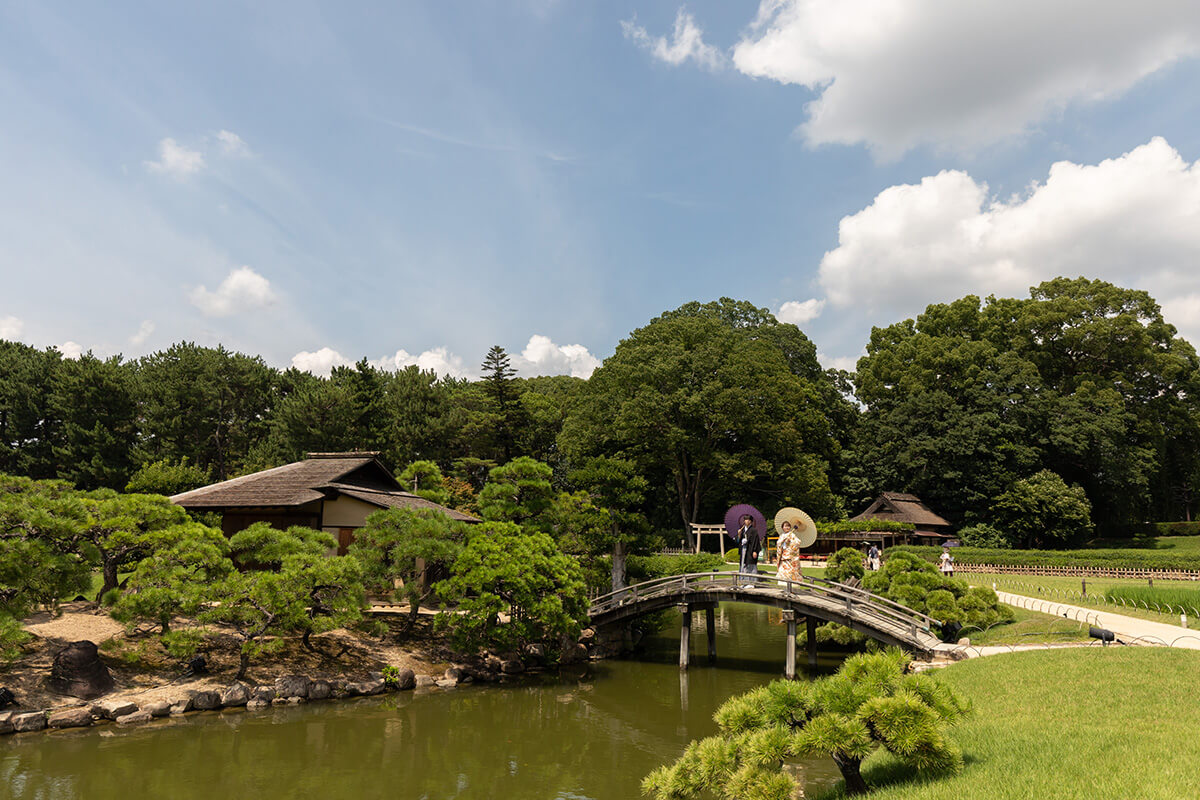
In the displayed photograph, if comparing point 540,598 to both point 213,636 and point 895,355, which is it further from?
point 895,355

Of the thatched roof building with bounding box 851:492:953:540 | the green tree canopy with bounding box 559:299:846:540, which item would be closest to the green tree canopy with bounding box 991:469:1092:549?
the thatched roof building with bounding box 851:492:953:540

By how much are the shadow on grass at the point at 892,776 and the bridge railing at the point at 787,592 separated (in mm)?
9556

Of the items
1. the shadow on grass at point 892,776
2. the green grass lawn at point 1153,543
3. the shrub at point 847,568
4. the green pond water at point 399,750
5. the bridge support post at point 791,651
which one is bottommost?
the green pond water at point 399,750

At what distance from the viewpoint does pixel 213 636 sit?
17094mm

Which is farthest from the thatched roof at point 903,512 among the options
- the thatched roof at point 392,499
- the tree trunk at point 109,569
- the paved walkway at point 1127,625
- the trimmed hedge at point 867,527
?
the tree trunk at point 109,569

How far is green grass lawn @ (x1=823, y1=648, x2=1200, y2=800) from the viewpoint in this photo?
20.4 feet

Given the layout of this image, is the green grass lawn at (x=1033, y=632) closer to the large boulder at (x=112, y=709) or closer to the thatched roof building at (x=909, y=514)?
the large boulder at (x=112, y=709)

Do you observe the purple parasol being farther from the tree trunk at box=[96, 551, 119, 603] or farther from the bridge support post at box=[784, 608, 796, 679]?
the tree trunk at box=[96, 551, 119, 603]

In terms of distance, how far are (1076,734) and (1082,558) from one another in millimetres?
32904

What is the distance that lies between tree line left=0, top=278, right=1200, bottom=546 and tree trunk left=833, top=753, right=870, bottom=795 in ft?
99.3

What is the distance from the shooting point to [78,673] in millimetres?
13859

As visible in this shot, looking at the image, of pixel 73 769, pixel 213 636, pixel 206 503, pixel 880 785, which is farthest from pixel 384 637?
pixel 880 785

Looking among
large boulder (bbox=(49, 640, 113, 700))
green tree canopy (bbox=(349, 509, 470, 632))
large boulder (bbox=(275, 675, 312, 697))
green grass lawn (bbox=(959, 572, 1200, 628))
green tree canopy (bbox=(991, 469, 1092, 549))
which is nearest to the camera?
large boulder (bbox=(49, 640, 113, 700))

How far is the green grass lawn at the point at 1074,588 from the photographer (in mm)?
18314
